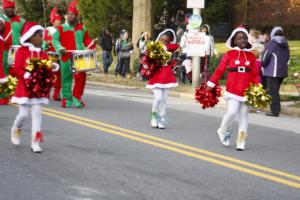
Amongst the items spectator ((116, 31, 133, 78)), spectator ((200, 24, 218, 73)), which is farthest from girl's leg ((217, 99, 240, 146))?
spectator ((116, 31, 133, 78))

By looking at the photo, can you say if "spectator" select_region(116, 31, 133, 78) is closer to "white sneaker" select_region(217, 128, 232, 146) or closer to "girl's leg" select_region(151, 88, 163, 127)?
"girl's leg" select_region(151, 88, 163, 127)

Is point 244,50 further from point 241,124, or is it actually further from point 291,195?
point 291,195

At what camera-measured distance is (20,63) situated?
9133 millimetres

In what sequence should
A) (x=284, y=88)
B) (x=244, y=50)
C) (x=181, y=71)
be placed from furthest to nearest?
(x=181, y=71) < (x=284, y=88) < (x=244, y=50)

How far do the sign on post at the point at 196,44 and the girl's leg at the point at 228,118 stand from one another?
9.54 meters

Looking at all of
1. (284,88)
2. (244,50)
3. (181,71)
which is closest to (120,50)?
(181,71)

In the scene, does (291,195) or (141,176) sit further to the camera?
(141,176)

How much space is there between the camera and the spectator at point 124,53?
24.0m

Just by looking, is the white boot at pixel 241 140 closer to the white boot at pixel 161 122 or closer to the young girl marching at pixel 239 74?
the young girl marching at pixel 239 74

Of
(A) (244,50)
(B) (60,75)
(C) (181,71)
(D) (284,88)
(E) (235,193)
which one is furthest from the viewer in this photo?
(C) (181,71)

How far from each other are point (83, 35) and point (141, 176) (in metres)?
6.80

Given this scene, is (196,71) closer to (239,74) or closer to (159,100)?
(159,100)

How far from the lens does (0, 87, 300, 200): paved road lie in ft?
24.0

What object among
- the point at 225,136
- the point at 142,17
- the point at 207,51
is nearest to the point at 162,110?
the point at 225,136
